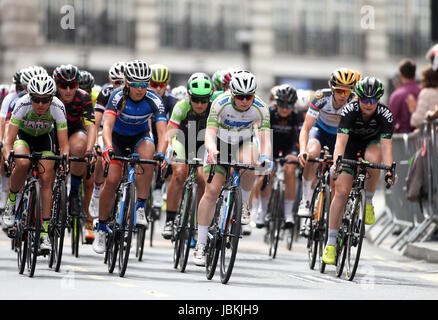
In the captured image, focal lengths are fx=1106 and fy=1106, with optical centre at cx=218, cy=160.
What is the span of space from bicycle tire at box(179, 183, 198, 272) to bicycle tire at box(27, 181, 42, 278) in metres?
1.64

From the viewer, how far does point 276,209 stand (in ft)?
46.8

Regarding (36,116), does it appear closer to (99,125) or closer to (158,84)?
(99,125)

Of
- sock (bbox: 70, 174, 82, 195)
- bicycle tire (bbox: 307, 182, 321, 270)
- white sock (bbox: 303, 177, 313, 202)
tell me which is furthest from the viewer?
white sock (bbox: 303, 177, 313, 202)

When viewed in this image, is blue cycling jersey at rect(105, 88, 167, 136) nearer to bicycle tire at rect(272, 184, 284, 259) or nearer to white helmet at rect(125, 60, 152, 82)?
white helmet at rect(125, 60, 152, 82)

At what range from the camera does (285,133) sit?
14.9 metres

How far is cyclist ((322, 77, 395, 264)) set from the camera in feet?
36.2

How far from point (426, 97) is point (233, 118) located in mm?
4501

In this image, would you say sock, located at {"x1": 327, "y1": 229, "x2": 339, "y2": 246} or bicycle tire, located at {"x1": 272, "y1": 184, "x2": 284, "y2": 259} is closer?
sock, located at {"x1": 327, "y1": 229, "x2": 339, "y2": 246}

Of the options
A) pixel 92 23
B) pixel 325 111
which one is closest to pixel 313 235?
pixel 325 111

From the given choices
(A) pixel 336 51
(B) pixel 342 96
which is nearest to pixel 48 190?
(B) pixel 342 96

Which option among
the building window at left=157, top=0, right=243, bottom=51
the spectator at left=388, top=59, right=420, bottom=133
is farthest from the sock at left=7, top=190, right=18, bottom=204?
the building window at left=157, top=0, right=243, bottom=51

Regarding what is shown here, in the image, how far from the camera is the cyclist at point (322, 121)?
40.8ft

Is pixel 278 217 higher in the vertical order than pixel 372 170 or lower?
lower
